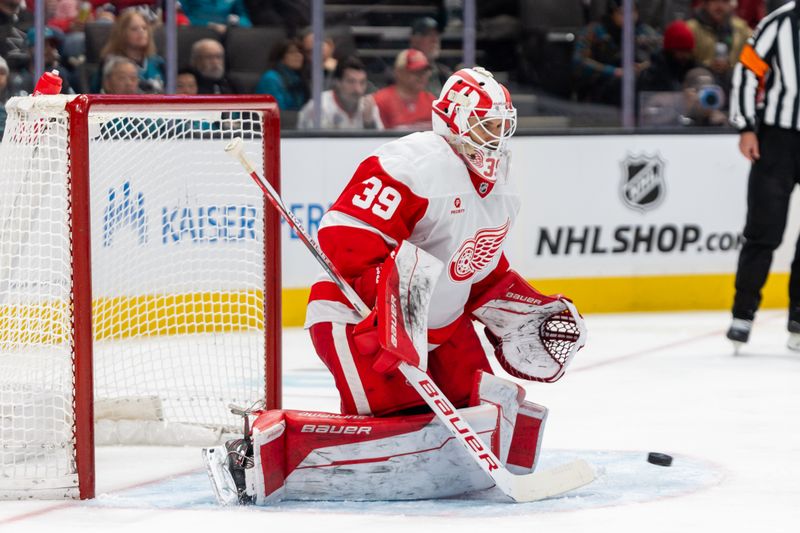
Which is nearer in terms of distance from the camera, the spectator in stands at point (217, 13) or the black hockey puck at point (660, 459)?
the black hockey puck at point (660, 459)

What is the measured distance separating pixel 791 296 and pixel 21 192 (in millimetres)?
2995

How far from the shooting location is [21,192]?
3143mm

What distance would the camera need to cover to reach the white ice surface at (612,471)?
275 cm

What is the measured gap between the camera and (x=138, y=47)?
579cm

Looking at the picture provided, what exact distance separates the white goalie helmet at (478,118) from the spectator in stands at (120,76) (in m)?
2.87

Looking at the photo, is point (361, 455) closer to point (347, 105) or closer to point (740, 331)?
point (740, 331)

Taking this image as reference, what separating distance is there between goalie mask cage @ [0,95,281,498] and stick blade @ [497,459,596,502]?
0.80 metres

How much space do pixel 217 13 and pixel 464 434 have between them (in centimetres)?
349

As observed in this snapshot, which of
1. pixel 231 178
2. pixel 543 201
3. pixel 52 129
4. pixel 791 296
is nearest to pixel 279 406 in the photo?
pixel 52 129

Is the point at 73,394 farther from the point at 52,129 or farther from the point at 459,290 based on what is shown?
the point at 459,290

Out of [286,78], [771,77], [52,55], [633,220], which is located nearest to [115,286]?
[52,55]

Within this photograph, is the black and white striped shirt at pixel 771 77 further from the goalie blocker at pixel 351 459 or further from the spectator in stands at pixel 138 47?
the goalie blocker at pixel 351 459

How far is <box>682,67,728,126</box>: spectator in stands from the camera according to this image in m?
6.66

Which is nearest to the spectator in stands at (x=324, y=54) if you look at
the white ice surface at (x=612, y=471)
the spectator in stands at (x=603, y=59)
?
the spectator in stands at (x=603, y=59)
